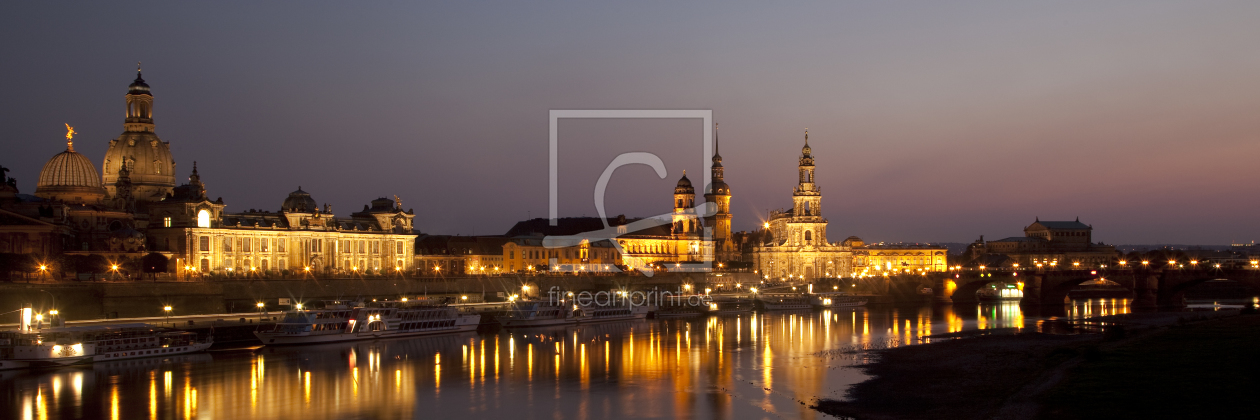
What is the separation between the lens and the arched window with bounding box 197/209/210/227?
92375mm

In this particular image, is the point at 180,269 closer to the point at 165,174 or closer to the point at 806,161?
the point at 165,174

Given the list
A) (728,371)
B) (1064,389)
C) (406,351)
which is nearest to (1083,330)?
(728,371)

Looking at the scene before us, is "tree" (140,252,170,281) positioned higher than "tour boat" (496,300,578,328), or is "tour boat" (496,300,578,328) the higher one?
"tree" (140,252,170,281)

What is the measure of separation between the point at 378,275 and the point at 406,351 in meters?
41.2

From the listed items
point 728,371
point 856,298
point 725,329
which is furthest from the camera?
point 856,298

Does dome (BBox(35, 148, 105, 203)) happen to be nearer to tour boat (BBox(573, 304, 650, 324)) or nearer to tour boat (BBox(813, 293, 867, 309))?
tour boat (BBox(573, 304, 650, 324))

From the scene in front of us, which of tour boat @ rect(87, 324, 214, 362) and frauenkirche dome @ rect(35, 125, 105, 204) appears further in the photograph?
frauenkirche dome @ rect(35, 125, 105, 204)

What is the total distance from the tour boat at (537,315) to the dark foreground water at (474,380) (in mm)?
6400

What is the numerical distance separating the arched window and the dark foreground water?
3389 centimetres

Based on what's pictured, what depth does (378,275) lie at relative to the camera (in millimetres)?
100625

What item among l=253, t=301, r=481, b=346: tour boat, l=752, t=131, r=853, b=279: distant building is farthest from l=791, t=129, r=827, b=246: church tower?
l=253, t=301, r=481, b=346: tour boat

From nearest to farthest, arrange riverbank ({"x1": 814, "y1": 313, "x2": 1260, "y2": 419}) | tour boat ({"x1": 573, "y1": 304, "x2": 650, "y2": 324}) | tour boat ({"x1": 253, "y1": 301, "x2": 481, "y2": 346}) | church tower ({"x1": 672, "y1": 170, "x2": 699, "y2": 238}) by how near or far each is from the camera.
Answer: riverbank ({"x1": 814, "y1": 313, "x2": 1260, "y2": 419})
tour boat ({"x1": 253, "y1": 301, "x2": 481, "y2": 346})
tour boat ({"x1": 573, "y1": 304, "x2": 650, "y2": 324})
church tower ({"x1": 672, "y1": 170, "x2": 699, "y2": 238})

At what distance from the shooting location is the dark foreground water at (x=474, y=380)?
4003 cm

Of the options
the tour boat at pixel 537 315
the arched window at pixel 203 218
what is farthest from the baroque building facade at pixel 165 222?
the tour boat at pixel 537 315
